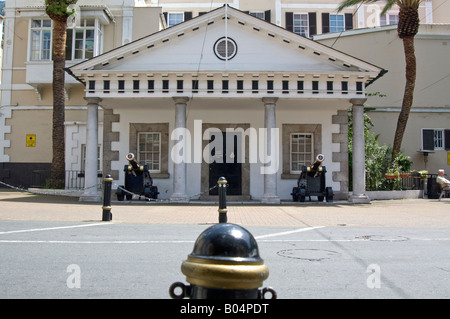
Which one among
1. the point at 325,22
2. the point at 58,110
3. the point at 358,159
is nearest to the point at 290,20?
the point at 325,22

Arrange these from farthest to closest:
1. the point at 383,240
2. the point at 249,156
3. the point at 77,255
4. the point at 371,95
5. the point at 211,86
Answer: the point at 371,95 → the point at 249,156 → the point at 211,86 → the point at 383,240 → the point at 77,255

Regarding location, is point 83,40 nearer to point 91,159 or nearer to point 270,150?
point 91,159

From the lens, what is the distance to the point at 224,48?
17047mm

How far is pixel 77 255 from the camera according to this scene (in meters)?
6.46

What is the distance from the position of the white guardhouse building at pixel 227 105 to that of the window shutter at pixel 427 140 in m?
7.96

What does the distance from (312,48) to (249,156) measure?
4.71 meters

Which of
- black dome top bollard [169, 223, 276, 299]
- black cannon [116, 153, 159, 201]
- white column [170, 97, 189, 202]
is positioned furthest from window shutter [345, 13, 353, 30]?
black dome top bollard [169, 223, 276, 299]

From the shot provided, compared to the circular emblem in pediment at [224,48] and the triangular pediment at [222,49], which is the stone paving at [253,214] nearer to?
the triangular pediment at [222,49]

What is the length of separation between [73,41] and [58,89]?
4768 mm

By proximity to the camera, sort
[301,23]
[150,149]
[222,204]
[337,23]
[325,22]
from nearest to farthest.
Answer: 1. [222,204]
2. [150,149]
3. [325,22]
4. [301,23]
5. [337,23]

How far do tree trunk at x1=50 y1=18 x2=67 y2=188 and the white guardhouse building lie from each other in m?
1.93

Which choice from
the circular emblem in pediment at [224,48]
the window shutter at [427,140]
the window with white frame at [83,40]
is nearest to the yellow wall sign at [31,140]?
the window with white frame at [83,40]
